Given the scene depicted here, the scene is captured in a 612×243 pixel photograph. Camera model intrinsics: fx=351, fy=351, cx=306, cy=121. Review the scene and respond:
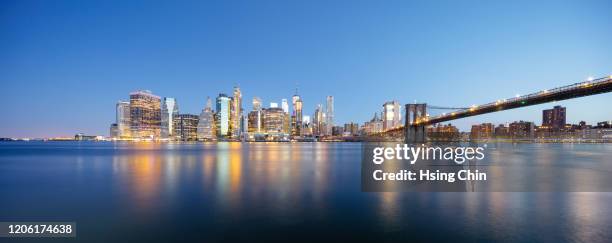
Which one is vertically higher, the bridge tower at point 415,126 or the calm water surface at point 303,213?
the bridge tower at point 415,126

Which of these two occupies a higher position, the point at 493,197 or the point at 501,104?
the point at 501,104

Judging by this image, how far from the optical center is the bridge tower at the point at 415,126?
86.5 metres

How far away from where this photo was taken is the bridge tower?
86.5m

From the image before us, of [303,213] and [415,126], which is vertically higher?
[415,126]

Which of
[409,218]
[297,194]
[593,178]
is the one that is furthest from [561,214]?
[593,178]

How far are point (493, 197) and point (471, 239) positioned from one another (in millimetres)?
8658

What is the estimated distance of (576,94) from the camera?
4162cm

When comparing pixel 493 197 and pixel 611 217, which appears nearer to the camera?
pixel 611 217

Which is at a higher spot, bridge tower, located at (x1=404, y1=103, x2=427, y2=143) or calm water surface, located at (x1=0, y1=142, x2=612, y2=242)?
bridge tower, located at (x1=404, y1=103, x2=427, y2=143)

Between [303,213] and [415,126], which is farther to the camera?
[415,126]

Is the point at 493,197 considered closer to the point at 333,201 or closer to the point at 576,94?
the point at 333,201

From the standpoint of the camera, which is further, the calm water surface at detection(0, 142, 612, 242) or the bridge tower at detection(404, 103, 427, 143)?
the bridge tower at detection(404, 103, 427, 143)

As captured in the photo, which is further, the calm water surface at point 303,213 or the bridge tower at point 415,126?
the bridge tower at point 415,126

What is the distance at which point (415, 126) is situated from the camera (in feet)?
283
